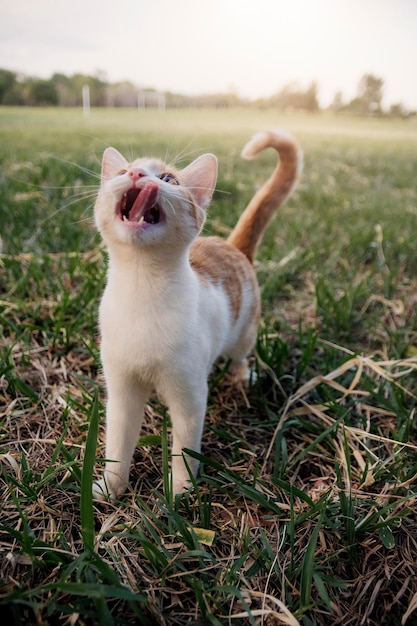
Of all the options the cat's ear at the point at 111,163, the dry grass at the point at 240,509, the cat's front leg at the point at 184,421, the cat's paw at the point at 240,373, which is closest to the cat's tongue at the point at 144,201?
the cat's ear at the point at 111,163

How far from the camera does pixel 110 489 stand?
3.73ft

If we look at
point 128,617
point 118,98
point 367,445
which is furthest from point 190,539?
point 118,98

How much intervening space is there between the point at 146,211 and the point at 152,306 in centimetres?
21

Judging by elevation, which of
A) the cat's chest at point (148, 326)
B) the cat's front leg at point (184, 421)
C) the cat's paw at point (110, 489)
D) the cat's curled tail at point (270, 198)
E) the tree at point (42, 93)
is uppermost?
the tree at point (42, 93)

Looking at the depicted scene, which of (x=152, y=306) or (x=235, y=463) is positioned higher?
(x=152, y=306)

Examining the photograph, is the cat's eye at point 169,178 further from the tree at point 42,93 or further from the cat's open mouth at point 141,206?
the tree at point 42,93

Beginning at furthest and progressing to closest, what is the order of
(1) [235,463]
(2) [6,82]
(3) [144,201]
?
(2) [6,82], (1) [235,463], (3) [144,201]

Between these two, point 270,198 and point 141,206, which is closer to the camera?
point 141,206

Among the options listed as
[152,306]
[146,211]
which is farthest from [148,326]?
[146,211]

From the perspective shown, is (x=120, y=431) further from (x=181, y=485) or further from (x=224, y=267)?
(x=224, y=267)

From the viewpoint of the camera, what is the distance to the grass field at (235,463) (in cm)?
88

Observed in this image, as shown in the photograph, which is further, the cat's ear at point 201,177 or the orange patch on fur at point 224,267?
the orange patch on fur at point 224,267

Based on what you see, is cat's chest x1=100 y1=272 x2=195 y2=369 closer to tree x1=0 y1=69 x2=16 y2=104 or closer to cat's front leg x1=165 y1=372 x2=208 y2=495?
cat's front leg x1=165 y1=372 x2=208 y2=495

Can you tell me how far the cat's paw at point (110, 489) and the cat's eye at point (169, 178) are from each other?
0.74 metres
